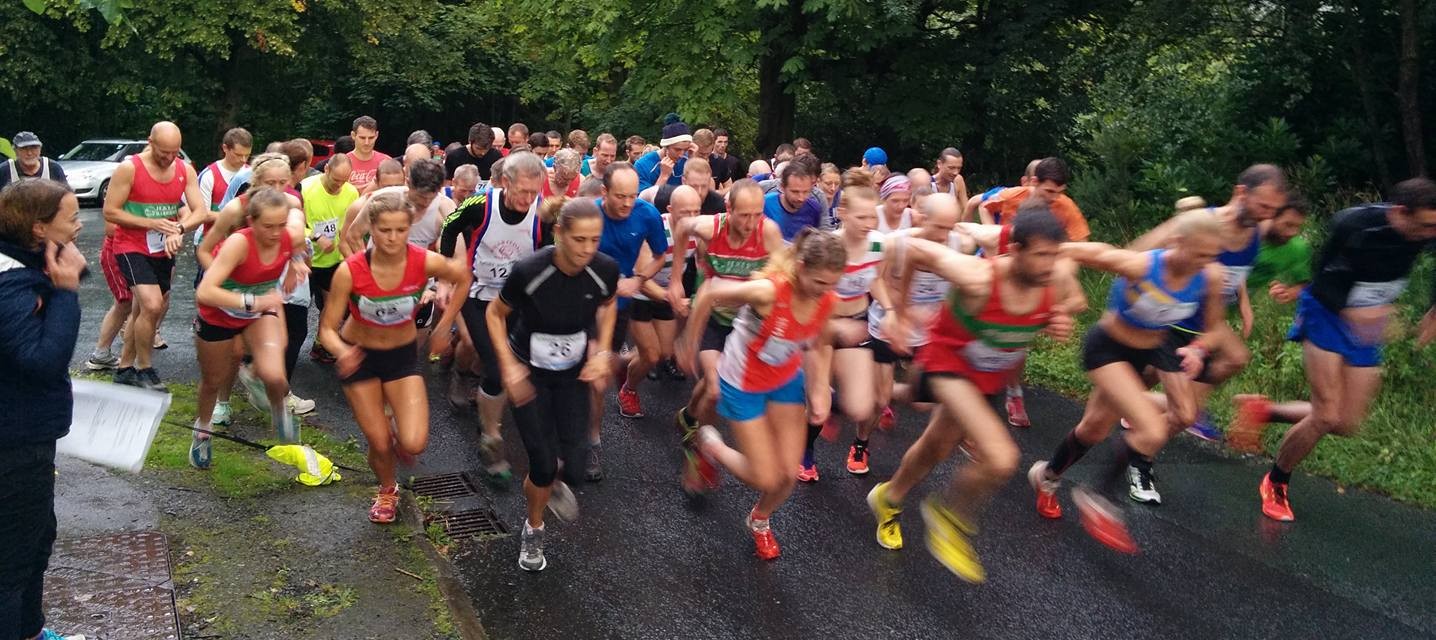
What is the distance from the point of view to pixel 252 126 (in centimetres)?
3155

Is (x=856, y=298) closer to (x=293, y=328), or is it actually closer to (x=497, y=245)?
(x=497, y=245)

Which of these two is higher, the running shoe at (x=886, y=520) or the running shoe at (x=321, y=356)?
the running shoe at (x=886, y=520)

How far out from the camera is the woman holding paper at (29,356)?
3.67 m

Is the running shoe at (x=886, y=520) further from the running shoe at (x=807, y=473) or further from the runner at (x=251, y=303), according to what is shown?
the runner at (x=251, y=303)

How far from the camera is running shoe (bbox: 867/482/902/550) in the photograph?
5.78 meters

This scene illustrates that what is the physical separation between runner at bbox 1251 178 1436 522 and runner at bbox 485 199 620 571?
3.81m

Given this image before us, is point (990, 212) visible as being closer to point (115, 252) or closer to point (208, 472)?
point (208, 472)

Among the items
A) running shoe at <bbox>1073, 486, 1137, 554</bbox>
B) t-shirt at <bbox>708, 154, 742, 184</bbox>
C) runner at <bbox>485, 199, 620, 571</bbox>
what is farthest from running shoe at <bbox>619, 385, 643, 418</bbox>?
t-shirt at <bbox>708, 154, 742, 184</bbox>

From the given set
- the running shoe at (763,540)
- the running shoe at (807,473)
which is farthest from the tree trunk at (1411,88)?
the running shoe at (763,540)

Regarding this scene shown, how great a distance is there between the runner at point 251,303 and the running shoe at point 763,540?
2729mm

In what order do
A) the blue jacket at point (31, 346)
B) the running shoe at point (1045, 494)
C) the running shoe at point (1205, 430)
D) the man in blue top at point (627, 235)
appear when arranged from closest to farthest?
the blue jacket at point (31, 346), the running shoe at point (1045, 494), the man in blue top at point (627, 235), the running shoe at point (1205, 430)

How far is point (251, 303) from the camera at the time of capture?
588cm

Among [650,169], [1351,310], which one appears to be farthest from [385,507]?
[650,169]

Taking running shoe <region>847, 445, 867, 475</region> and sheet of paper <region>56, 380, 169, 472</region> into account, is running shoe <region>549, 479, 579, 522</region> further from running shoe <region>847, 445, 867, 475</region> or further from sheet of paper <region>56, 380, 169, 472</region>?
running shoe <region>847, 445, 867, 475</region>
